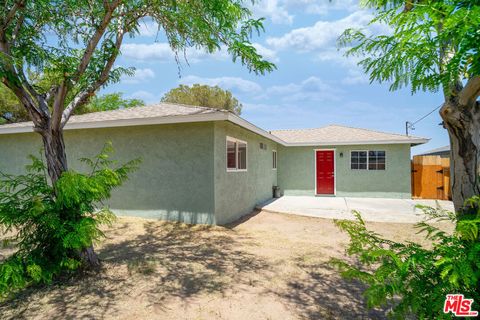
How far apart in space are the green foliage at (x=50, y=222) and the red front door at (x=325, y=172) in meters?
12.3

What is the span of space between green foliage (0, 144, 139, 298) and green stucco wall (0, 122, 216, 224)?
3.45 m

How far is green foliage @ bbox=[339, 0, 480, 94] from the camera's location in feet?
4.64

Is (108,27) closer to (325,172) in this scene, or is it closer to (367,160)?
(325,172)

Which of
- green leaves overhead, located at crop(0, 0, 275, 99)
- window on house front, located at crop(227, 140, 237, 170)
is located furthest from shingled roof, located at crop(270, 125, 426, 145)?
green leaves overhead, located at crop(0, 0, 275, 99)

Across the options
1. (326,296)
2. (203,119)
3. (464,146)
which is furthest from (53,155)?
(464,146)

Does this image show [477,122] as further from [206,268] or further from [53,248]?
[53,248]

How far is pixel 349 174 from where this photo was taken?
14.5 meters

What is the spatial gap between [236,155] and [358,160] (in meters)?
8.05

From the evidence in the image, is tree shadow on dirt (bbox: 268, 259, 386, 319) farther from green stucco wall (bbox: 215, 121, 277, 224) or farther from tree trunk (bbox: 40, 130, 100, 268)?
green stucco wall (bbox: 215, 121, 277, 224)

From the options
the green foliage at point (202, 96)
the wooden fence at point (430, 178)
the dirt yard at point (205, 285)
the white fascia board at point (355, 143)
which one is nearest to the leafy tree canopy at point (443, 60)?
the dirt yard at point (205, 285)

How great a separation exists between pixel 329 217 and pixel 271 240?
3.41m

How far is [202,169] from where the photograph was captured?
7.57 meters

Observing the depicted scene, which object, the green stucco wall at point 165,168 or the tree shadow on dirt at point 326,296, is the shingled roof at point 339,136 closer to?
the green stucco wall at point 165,168

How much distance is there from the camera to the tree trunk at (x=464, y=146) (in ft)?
7.93
